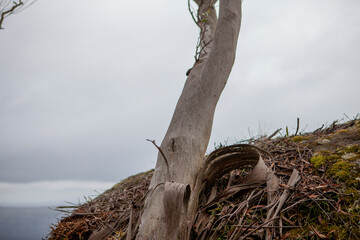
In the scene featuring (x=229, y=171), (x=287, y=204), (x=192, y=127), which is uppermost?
(x=192, y=127)

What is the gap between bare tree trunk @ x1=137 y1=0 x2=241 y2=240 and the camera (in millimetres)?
1774

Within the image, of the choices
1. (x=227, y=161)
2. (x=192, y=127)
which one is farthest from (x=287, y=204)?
(x=192, y=127)

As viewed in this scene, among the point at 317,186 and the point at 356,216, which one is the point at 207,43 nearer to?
the point at 317,186

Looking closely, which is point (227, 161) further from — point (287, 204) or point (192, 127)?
point (287, 204)

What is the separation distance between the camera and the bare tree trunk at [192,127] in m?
1.77

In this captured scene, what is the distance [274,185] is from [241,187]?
0.87 feet

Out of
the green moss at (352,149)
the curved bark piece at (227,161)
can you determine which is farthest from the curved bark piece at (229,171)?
the green moss at (352,149)

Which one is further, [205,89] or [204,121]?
[205,89]

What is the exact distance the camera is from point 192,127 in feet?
7.68

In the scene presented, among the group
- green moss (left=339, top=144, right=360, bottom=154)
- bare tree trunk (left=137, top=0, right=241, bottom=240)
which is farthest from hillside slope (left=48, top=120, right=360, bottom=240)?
bare tree trunk (left=137, top=0, right=241, bottom=240)

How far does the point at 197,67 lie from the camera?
10.0 feet

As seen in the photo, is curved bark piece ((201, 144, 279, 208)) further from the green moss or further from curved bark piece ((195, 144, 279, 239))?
the green moss

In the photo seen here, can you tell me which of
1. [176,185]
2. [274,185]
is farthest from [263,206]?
[176,185]

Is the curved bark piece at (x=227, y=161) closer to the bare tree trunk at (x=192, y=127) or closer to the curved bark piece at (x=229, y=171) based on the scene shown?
the curved bark piece at (x=229, y=171)
